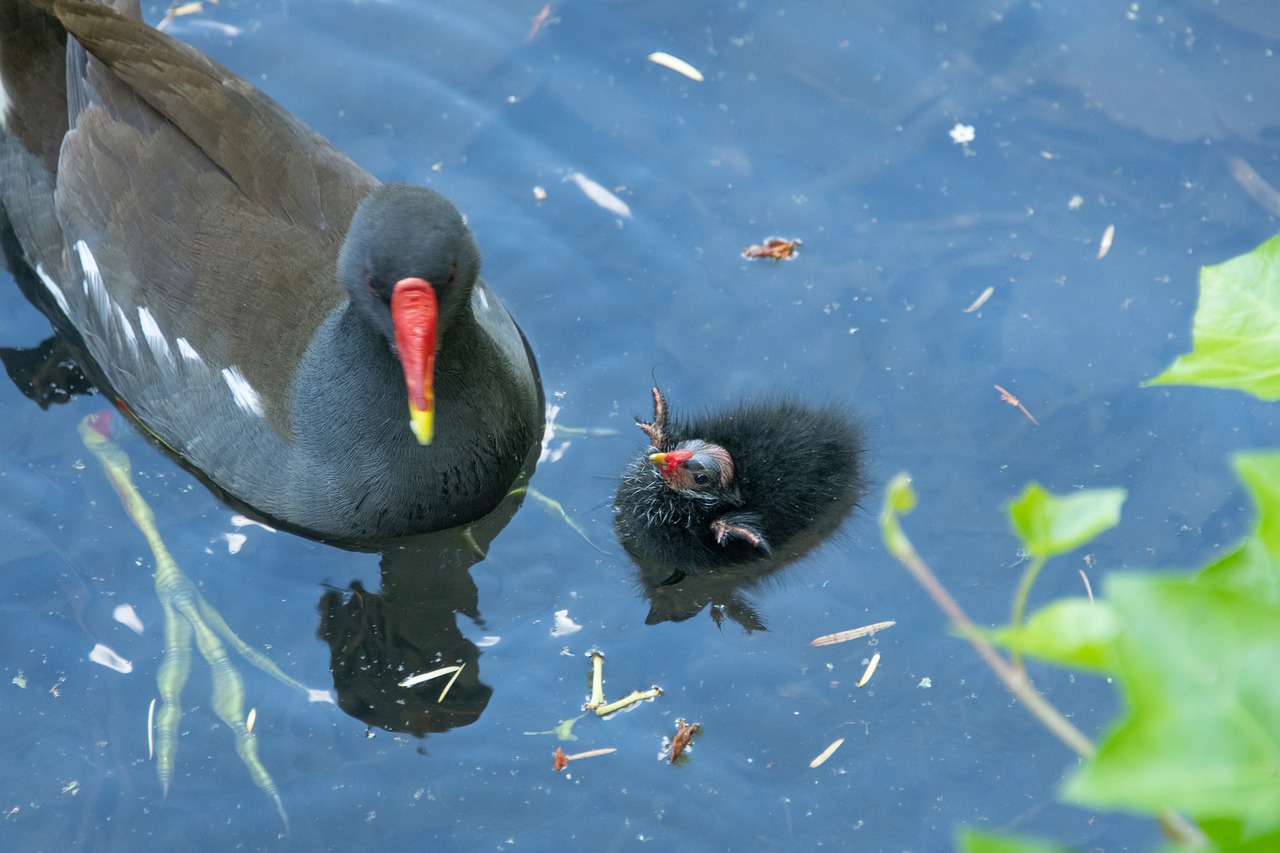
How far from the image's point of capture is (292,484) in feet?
11.3

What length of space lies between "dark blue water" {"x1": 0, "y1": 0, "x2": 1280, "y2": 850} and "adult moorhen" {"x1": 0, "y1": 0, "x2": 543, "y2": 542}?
35cm

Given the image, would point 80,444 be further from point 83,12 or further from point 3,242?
point 83,12

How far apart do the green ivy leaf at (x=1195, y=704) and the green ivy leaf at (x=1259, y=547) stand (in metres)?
0.10

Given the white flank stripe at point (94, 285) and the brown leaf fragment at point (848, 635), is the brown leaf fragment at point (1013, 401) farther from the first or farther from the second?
the white flank stripe at point (94, 285)

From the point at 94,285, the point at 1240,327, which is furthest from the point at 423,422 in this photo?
the point at 1240,327

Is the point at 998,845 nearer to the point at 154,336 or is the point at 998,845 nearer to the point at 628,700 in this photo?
the point at 628,700

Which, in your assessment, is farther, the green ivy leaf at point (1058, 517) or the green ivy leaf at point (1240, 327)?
the green ivy leaf at point (1240, 327)

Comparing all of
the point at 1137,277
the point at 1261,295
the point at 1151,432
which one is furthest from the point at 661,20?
the point at 1261,295

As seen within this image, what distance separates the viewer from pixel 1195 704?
80 centimetres

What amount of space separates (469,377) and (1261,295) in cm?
232

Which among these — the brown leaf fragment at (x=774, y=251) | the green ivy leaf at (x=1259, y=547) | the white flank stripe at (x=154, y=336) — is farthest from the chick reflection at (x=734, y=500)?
the green ivy leaf at (x=1259, y=547)

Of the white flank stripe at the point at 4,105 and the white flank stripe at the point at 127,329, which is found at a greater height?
the white flank stripe at the point at 4,105

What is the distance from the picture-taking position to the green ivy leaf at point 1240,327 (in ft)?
3.93

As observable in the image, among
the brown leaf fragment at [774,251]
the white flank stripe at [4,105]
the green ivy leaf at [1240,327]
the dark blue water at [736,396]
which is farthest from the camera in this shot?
the brown leaf fragment at [774,251]
